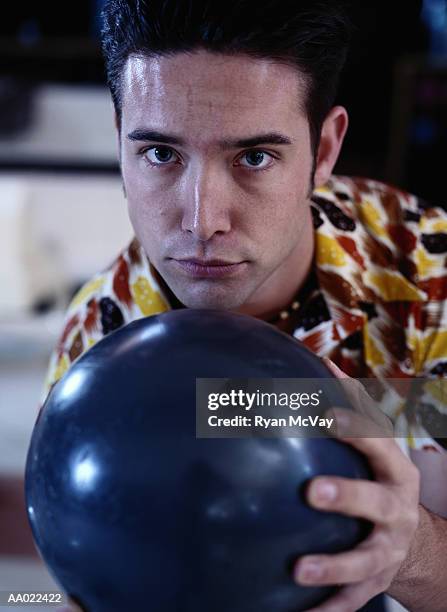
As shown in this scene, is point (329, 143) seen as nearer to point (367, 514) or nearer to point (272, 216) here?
point (272, 216)

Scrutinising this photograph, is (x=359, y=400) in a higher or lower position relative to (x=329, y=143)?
lower

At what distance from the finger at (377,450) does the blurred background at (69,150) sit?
136cm

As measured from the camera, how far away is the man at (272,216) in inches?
36.4

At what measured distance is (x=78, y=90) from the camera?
3.98m

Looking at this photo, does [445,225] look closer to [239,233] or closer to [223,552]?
[239,233]

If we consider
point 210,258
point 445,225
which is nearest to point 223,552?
point 210,258

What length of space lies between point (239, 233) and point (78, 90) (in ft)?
10.5

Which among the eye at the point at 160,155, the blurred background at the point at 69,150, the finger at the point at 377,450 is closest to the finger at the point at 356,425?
the finger at the point at 377,450

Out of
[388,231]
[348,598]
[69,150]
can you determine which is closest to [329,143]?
[388,231]

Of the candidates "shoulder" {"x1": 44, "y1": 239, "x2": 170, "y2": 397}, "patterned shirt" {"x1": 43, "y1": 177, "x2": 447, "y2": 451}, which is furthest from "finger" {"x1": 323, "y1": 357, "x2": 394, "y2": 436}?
"shoulder" {"x1": 44, "y1": 239, "x2": 170, "y2": 397}

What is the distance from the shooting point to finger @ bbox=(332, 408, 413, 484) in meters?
0.73

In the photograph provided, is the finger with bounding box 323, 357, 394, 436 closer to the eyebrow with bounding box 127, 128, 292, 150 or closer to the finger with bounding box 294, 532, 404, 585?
the finger with bounding box 294, 532, 404, 585

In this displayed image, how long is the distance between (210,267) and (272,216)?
10 cm

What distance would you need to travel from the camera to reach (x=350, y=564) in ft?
2.37
